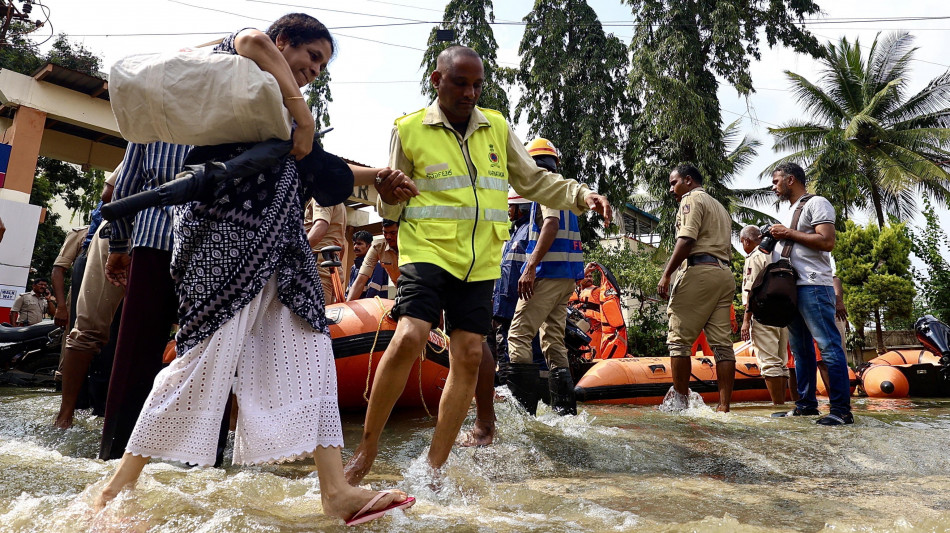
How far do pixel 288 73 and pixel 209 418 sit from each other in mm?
1120

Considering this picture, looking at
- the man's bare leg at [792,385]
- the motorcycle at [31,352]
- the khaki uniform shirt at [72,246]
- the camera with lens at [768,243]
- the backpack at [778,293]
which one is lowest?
the motorcycle at [31,352]

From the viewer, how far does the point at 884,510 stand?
7.98ft

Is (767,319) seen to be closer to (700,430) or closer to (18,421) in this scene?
(700,430)

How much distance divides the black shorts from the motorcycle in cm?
643

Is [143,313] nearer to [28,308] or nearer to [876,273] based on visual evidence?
[28,308]

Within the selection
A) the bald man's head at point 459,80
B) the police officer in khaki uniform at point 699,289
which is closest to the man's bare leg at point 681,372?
the police officer in khaki uniform at point 699,289

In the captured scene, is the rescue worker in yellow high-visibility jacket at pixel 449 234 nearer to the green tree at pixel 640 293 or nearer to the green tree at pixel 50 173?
the green tree at pixel 640 293

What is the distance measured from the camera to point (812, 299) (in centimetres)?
528

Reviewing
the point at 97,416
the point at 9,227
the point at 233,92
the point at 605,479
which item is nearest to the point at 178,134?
the point at 233,92

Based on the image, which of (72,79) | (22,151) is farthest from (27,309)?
(72,79)

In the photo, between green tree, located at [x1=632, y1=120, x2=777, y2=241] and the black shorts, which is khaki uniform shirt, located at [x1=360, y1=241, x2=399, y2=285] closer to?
the black shorts

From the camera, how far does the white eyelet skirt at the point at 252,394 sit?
2043 mm

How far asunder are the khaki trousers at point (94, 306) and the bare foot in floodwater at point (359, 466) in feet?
6.54

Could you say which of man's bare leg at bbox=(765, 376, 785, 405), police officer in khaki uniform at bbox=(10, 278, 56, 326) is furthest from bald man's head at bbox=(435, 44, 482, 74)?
police officer in khaki uniform at bbox=(10, 278, 56, 326)
